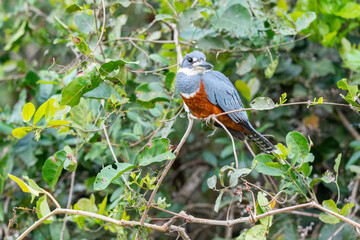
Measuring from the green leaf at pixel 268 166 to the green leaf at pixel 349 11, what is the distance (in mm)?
1359

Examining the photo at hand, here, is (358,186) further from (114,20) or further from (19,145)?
(19,145)

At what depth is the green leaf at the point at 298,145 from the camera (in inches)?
68.2

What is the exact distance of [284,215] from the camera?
8.80 ft

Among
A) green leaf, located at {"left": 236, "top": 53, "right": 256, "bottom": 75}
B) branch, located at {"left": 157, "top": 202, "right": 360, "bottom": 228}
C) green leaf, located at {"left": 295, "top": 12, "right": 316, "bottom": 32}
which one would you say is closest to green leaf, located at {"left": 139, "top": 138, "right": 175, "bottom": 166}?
branch, located at {"left": 157, "top": 202, "right": 360, "bottom": 228}

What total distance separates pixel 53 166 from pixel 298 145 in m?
1.10

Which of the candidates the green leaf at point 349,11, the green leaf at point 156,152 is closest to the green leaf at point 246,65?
the green leaf at point 349,11

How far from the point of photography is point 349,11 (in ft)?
8.80

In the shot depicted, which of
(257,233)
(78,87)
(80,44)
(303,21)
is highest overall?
(80,44)

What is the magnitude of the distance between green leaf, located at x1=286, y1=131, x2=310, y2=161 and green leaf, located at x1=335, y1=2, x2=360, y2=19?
4.21 ft

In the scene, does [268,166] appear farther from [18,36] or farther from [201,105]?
[18,36]

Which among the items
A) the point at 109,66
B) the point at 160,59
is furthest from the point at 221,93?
the point at 109,66

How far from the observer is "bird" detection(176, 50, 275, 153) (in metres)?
2.21

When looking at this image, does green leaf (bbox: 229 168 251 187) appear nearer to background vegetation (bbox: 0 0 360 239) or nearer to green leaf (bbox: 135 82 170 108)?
background vegetation (bbox: 0 0 360 239)

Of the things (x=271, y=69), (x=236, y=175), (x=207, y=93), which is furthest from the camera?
(x=271, y=69)
